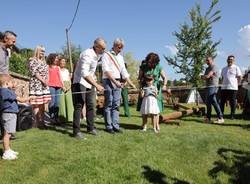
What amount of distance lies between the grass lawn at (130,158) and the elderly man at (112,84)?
316mm

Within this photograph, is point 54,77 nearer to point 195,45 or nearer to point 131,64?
point 195,45

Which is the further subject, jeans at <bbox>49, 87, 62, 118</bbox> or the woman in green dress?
jeans at <bbox>49, 87, 62, 118</bbox>

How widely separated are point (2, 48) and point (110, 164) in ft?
10.0

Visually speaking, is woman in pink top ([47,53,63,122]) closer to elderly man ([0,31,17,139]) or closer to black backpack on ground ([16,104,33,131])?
black backpack on ground ([16,104,33,131])

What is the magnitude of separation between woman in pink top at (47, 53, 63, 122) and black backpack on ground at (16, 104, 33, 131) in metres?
0.68

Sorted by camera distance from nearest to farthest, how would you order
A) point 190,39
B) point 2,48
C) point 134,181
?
1. point 134,181
2. point 2,48
3. point 190,39

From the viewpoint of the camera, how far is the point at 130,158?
5.55m

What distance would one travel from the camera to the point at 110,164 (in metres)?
5.24

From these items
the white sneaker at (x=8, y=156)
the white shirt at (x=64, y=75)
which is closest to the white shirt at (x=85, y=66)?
the white sneaker at (x=8, y=156)

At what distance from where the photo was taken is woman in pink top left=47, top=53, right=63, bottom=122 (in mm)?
8391

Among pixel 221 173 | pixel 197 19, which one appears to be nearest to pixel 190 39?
pixel 197 19

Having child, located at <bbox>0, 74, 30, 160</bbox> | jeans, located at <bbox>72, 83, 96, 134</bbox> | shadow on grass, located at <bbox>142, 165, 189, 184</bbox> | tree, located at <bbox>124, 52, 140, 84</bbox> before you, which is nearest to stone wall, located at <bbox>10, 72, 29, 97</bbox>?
jeans, located at <bbox>72, 83, 96, 134</bbox>

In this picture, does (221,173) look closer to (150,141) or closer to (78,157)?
(150,141)

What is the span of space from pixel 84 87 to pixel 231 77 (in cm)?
544
